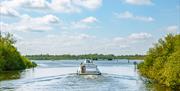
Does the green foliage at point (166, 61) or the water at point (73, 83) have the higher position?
the green foliage at point (166, 61)

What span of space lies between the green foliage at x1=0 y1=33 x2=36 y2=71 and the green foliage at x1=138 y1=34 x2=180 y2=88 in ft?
151

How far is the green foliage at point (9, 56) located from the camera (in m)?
140

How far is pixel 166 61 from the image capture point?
8494 centimetres

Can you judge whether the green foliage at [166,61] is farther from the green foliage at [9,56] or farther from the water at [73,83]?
the green foliage at [9,56]

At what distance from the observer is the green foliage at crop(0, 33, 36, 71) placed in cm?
13982

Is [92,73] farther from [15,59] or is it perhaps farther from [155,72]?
[15,59]

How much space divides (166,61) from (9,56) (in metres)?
72.7

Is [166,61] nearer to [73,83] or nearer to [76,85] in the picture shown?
[73,83]

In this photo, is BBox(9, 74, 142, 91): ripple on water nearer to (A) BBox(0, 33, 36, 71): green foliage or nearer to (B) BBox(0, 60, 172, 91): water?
(B) BBox(0, 60, 172, 91): water

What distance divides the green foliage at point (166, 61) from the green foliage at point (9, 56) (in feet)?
151

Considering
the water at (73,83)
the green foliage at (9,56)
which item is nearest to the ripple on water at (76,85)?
the water at (73,83)

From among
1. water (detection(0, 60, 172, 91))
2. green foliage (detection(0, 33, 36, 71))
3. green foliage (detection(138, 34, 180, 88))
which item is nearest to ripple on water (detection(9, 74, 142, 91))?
water (detection(0, 60, 172, 91))

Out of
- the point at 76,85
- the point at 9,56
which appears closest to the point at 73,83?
the point at 76,85

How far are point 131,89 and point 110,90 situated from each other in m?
3.80
